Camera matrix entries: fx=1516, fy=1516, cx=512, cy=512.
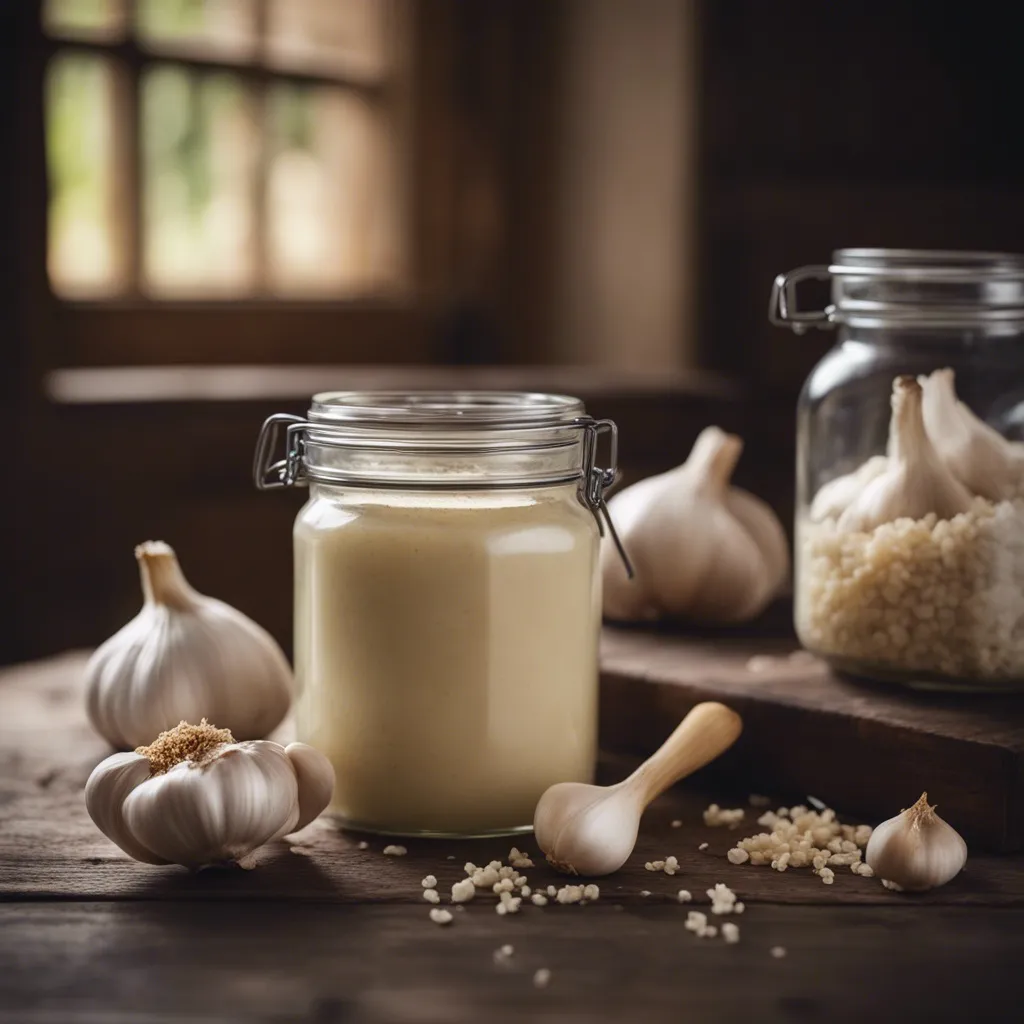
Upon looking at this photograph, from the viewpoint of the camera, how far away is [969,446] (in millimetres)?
1028

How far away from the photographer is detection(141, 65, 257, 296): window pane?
211cm

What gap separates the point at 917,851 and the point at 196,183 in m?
1.62

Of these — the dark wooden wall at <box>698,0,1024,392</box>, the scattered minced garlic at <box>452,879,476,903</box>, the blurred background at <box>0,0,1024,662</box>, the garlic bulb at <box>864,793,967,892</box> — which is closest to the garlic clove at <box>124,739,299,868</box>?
the scattered minced garlic at <box>452,879,476,903</box>

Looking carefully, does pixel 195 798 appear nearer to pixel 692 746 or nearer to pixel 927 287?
pixel 692 746

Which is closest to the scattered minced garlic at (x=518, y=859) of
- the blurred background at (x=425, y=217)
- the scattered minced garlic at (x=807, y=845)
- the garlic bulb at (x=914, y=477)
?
the scattered minced garlic at (x=807, y=845)

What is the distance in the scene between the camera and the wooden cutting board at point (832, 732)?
36.0 inches

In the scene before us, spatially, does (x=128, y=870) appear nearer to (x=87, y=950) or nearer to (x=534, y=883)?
(x=87, y=950)

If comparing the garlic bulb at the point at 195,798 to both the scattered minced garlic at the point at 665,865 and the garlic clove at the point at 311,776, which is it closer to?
the garlic clove at the point at 311,776

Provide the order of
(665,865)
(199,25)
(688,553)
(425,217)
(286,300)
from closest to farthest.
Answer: (665,865) → (688,553) → (199,25) → (286,300) → (425,217)

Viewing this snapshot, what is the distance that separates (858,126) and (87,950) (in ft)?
6.28

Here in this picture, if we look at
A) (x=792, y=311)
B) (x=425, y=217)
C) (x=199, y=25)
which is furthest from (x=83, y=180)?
(x=792, y=311)

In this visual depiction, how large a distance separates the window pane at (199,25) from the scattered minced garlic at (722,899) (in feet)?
5.35

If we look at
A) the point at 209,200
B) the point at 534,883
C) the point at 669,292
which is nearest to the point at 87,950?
the point at 534,883

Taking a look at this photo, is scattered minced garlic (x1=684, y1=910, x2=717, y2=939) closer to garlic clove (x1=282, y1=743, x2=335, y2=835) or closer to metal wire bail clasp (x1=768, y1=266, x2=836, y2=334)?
garlic clove (x1=282, y1=743, x2=335, y2=835)
